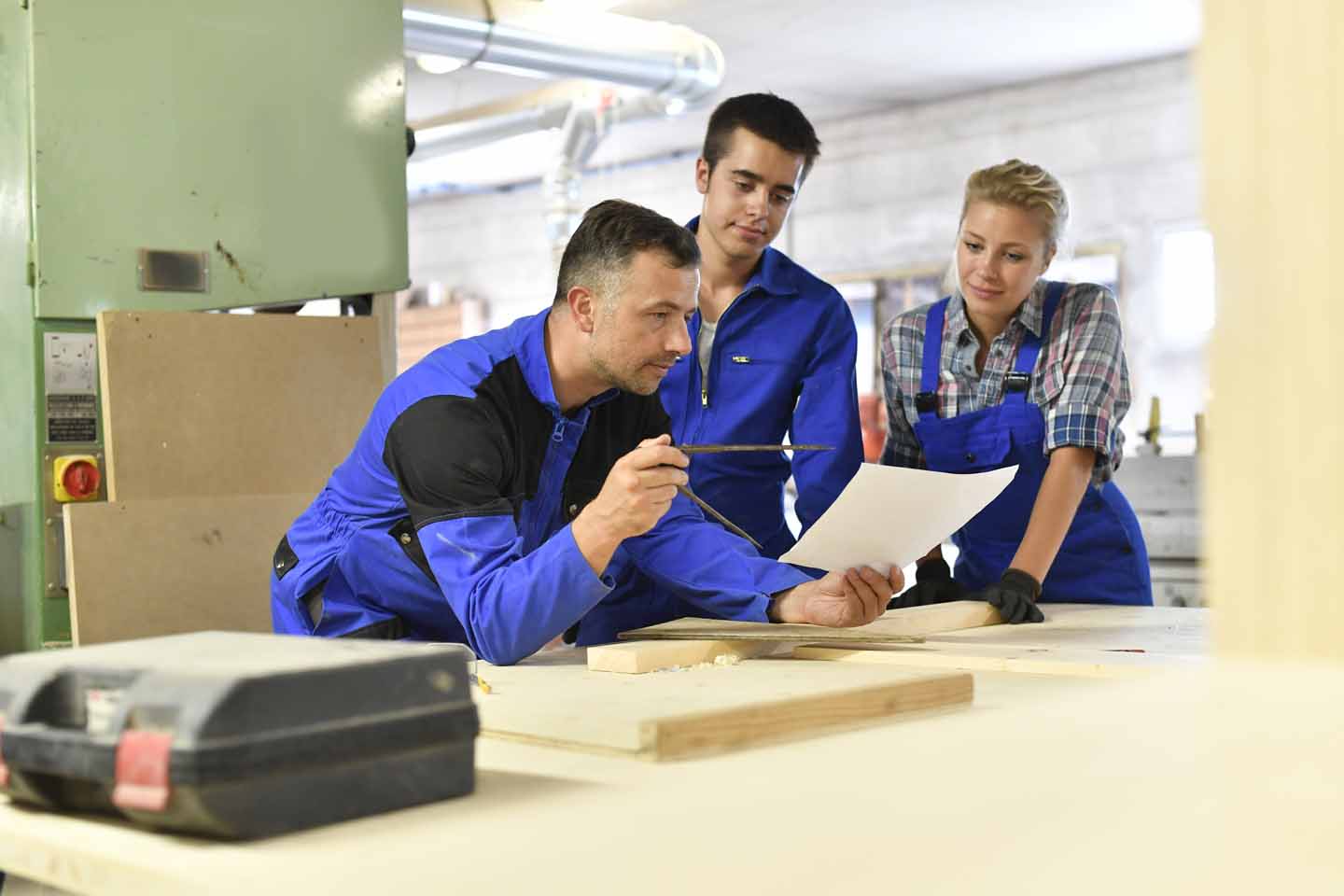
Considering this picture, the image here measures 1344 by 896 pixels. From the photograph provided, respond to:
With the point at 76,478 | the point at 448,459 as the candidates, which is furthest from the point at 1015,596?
the point at 76,478

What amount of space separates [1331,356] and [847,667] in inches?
46.5

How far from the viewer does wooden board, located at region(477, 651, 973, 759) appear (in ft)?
3.70

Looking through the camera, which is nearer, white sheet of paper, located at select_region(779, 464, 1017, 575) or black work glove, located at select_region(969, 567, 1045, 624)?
white sheet of paper, located at select_region(779, 464, 1017, 575)

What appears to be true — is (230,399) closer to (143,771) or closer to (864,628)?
(864,628)

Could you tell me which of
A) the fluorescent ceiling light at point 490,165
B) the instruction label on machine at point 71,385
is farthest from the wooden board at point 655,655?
the fluorescent ceiling light at point 490,165

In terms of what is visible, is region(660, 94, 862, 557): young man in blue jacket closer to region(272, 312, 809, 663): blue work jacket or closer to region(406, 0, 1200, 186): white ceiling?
region(272, 312, 809, 663): blue work jacket

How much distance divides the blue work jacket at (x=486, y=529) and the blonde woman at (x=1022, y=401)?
0.58 meters

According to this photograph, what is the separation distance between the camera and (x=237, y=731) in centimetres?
83

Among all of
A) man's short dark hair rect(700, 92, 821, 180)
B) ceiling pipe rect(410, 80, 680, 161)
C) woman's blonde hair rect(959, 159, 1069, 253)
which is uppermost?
ceiling pipe rect(410, 80, 680, 161)

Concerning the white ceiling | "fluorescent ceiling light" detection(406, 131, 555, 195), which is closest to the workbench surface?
the white ceiling

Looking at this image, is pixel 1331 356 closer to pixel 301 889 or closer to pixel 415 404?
pixel 301 889

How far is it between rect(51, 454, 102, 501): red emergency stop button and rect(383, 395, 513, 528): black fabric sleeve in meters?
1.09

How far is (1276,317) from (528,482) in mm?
1497

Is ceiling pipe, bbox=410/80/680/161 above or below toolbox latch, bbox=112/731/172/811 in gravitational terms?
above
